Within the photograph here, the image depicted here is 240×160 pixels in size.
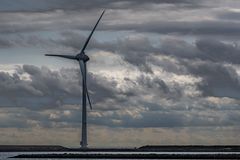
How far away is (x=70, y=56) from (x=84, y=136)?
18.0m

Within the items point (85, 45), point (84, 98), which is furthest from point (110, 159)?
point (85, 45)

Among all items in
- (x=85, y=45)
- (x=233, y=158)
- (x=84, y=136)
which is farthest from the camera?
(x=84, y=136)

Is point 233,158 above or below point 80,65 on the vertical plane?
below

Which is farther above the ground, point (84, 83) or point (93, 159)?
point (84, 83)

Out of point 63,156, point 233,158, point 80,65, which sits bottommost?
point 233,158

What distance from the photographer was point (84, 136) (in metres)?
148

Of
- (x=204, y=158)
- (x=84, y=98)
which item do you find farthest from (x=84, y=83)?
(x=204, y=158)

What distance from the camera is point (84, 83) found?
130750mm

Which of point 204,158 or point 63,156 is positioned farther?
point 63,156

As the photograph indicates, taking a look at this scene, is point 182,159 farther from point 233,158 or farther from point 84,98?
point 84,98

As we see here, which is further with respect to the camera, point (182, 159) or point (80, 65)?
point (80, 65)

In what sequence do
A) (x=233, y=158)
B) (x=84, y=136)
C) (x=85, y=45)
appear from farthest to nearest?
(x=84, y=136) < (x=85, y=45) < (x=233, y=158)

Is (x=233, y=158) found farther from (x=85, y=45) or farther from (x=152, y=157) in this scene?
(x=85, y=45)

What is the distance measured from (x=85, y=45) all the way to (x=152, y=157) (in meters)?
25.2
